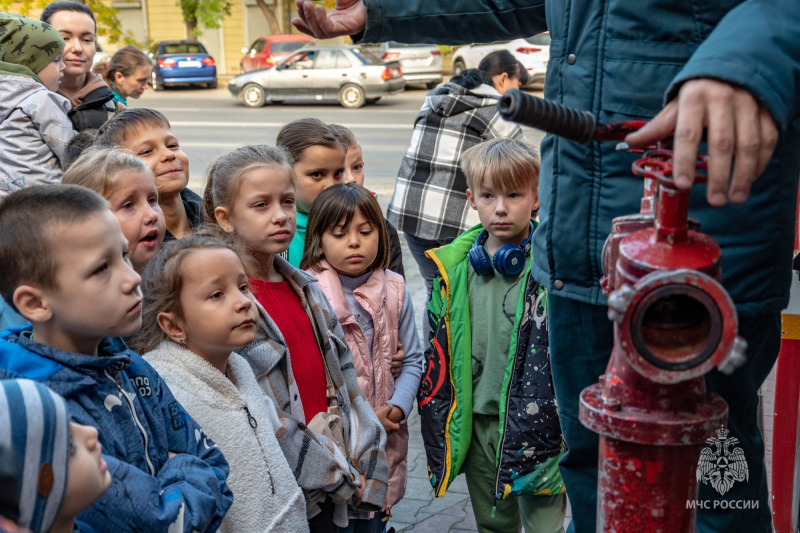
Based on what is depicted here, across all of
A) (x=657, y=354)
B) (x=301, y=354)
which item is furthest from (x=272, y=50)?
(x=657, y=354)

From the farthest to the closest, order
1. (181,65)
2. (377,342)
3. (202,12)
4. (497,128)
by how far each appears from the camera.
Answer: (202,12) → (181,65) → (497,128) → (377,342)

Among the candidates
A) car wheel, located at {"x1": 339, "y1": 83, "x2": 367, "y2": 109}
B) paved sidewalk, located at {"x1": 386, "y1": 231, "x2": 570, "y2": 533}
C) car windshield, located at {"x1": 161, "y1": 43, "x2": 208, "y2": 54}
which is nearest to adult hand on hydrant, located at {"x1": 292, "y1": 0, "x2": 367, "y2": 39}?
paved sidewalk, located at {"x1": 386, "y1": 231, "x2": 570, "y2": 533}

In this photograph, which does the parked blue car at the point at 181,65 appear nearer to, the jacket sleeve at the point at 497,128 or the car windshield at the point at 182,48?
the car windshield at the point at 182,48

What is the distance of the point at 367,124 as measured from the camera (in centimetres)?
1714

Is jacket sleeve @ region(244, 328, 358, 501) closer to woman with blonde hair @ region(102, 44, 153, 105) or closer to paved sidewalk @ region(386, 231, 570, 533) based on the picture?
paved sidewalk @ region(386, 231, 570, 533)

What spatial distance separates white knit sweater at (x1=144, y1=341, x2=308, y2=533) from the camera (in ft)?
7.59

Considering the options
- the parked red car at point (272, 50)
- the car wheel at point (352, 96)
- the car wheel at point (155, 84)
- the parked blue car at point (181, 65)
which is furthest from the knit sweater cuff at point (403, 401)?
the car wheel at point (155, 84)

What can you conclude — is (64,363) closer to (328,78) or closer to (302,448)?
(302,448)

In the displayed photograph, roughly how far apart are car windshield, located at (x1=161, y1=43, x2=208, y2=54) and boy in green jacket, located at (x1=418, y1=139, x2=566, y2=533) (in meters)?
25.2

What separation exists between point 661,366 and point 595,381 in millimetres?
628

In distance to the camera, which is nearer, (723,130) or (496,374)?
(723,130)

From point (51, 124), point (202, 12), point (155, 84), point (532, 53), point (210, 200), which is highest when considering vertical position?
point (202, 12)

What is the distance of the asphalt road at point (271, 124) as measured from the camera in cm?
1244

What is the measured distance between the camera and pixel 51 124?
14.1ft
